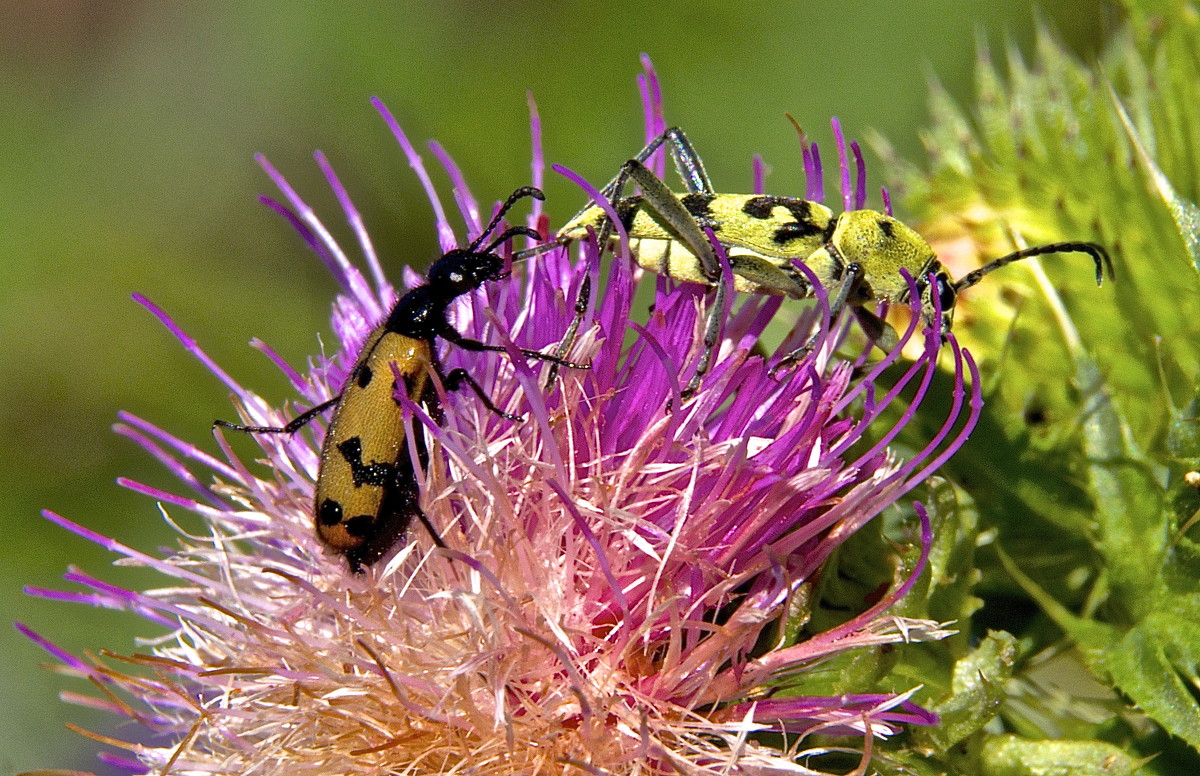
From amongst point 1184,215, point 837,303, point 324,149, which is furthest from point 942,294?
point 324,149

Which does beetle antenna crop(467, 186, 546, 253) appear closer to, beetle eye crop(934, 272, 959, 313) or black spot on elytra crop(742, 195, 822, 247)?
black spot on elytra crop(742, 195, 822, 247)

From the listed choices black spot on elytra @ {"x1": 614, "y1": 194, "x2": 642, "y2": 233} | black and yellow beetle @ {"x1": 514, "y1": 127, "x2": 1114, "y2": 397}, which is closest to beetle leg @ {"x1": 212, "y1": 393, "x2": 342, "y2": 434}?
black and yellow beetle @ {"x1": 514, "y1": 127, "x2": 1114, "y2": 397}

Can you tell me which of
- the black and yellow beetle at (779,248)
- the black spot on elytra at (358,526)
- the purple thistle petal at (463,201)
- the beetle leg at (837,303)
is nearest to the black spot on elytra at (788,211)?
the black and yellow beetle at (779,248)

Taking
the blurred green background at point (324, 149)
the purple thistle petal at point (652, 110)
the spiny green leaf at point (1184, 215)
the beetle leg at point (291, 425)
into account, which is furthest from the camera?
the blurred green background at point (324, 149)

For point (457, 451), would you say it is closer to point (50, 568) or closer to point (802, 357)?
point (802, 357)

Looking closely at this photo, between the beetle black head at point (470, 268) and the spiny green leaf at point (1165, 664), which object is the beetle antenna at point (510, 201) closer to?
the beetle black head at point (470, 268)

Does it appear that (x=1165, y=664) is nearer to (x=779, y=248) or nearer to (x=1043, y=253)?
(x=1043, y=253)

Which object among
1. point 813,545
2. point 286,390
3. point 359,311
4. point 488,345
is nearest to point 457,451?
point 488,345
